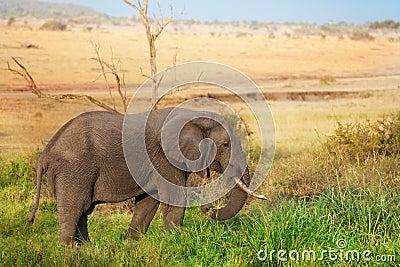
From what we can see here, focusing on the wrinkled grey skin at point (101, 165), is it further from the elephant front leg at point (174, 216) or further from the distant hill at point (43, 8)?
the distant hill at point (43, 8)

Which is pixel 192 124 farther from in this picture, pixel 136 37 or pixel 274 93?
pixel 136 37

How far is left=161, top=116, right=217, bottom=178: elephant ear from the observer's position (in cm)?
752

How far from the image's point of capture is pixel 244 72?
35.9 m

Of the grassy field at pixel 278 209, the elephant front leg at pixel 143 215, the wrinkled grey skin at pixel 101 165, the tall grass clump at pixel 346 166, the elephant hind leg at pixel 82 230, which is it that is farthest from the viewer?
the tall grass clump at pixel 346 166

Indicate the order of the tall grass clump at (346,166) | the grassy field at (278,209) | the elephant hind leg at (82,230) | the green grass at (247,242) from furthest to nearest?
1. the tall grass clump at (346,166)
2. the elephant hind leg at (82,230)
3. the grassy field at (278,209)
4. the green grass at (247,242)

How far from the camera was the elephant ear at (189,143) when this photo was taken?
7.52 meters

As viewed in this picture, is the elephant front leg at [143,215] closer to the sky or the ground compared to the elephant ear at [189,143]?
closer to the ground

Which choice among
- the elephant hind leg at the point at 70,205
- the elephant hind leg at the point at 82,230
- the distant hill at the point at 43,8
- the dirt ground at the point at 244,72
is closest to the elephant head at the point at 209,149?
the elephant hind leg at the point at 70,205

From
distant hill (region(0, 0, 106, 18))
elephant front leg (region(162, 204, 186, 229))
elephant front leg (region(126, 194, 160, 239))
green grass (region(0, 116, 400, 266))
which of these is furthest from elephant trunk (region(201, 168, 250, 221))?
distant hill (region(0, 0, 106, 18))

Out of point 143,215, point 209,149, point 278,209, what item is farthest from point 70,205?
point 278,209

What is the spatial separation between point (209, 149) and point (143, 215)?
110cm

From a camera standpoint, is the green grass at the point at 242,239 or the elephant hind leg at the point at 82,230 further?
the elephant hind leg at the point at 82,230

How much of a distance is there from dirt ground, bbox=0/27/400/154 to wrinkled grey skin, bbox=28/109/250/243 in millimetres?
4001

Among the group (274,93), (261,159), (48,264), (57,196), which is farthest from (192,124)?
(274,93)
